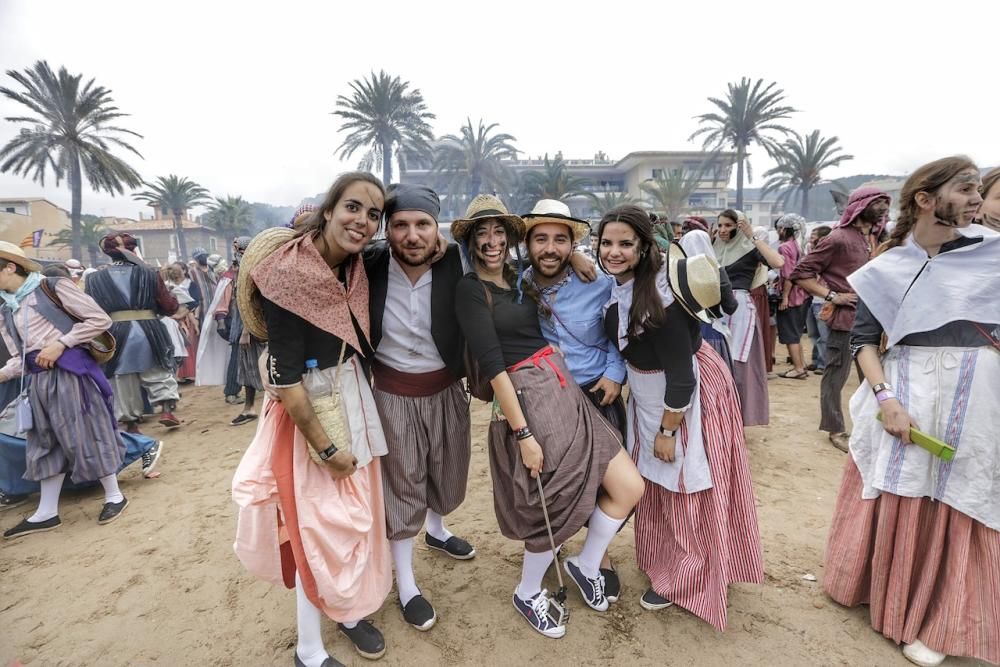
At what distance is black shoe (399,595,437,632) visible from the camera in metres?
2.25

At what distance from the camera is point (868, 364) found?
207 cm

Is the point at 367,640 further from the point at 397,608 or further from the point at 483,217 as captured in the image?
the point at 483,217

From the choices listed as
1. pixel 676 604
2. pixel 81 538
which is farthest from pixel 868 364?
pixel 81 538

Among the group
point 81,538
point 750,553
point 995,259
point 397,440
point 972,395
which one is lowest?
point 81,538

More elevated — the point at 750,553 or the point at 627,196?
the point at 627,196

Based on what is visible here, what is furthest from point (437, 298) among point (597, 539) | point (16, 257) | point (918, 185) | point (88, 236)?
point (88, 236)

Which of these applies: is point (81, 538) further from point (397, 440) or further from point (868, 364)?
point (868, 364)

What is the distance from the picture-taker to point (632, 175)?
Answer: 4694cm

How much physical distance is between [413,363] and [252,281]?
0.72 metres

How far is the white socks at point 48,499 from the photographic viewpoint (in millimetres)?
3350

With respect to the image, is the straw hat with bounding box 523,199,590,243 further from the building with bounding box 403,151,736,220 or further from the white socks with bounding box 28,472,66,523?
the building with bounding box 403,151,736,220

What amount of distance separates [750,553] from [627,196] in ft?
145

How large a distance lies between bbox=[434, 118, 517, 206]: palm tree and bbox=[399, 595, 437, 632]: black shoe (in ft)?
124

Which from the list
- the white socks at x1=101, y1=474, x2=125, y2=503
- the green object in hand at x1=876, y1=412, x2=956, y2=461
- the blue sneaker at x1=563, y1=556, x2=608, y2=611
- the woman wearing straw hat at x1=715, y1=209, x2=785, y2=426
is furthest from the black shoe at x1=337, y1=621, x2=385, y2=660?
the woman wearing straw hat at x1=715, y1=209, x2=785, y2=426
